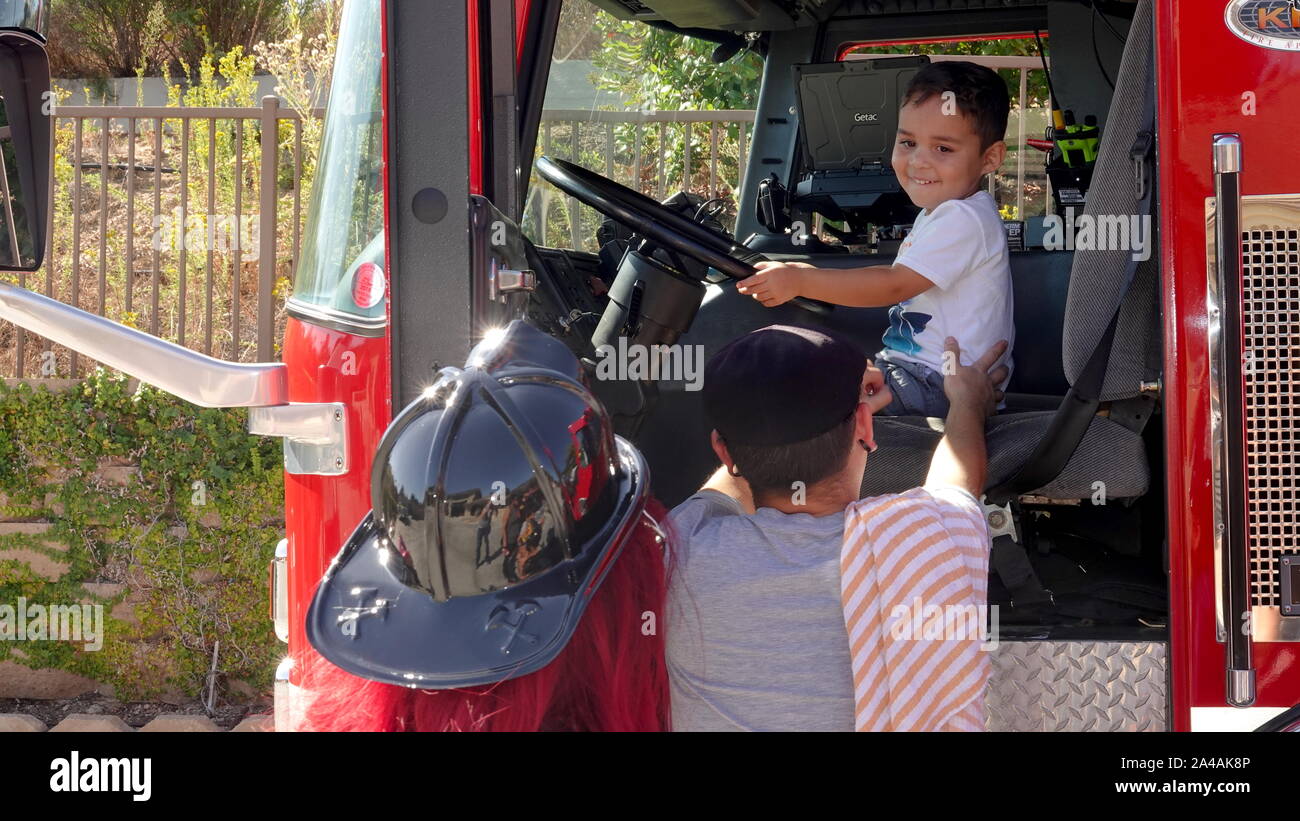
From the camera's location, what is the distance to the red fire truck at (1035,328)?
6.28 feet

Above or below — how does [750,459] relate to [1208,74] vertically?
below

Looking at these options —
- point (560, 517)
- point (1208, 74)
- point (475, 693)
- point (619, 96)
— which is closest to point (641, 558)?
point (560, 517)

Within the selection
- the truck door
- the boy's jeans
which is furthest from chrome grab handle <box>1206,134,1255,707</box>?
the boy's jeans

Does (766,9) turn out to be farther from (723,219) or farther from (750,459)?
(750,459)

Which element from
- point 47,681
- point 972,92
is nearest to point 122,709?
point 47,681

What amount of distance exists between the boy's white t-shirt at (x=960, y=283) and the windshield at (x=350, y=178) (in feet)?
3.90

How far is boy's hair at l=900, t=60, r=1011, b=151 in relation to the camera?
289cm

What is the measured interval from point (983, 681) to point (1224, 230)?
2.55 ft

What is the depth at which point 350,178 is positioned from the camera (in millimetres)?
2494

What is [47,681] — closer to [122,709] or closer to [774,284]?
[122,709]

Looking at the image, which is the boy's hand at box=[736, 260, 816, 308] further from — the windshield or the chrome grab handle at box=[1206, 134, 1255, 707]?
the chrome grab handle at box=[1206, 134, 1255, 707]

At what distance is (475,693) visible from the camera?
154 centimetres

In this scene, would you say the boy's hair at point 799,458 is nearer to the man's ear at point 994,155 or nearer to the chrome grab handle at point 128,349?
the chrome grab handle at point 128,349

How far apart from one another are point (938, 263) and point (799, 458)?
3.72 ft
